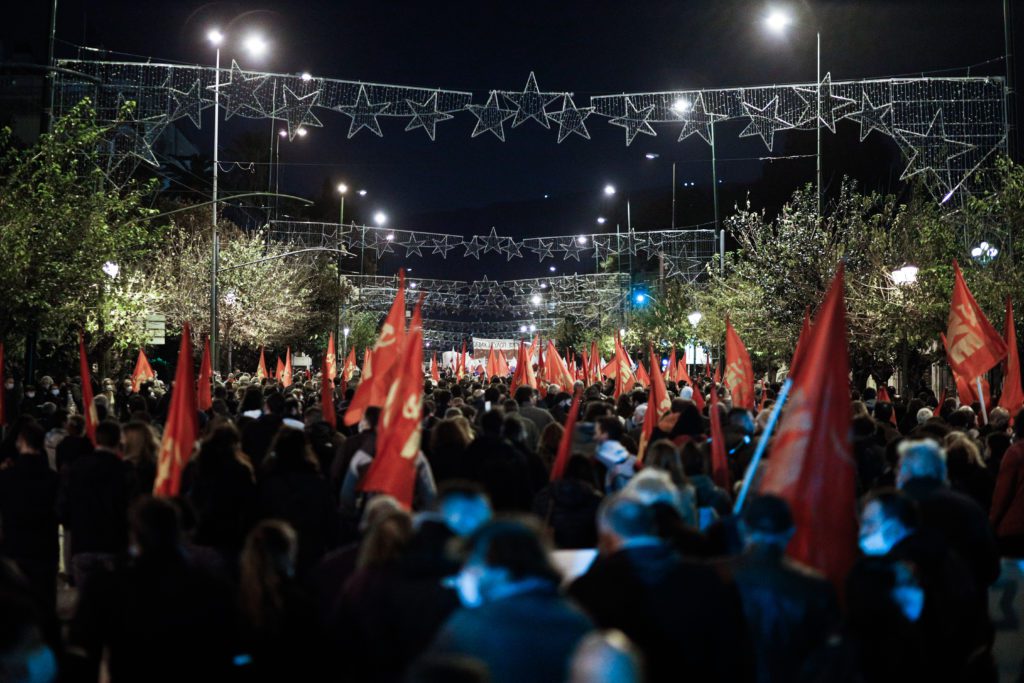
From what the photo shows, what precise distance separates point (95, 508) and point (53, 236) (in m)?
14.1

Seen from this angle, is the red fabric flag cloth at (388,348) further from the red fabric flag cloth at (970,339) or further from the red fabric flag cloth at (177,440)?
the red fabric flag cloth at (970,339)

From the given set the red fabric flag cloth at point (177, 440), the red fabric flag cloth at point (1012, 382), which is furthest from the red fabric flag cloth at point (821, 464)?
the red fabric flag cloth at point (1012, 382)

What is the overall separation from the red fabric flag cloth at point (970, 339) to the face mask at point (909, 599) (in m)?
9.95

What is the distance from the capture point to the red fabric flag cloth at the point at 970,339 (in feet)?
45.9

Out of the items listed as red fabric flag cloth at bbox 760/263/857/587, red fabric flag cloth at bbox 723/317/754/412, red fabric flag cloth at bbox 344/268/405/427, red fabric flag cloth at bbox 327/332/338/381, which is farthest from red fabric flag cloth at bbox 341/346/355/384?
red fabric flag cloth at bbox 760/263/857/587

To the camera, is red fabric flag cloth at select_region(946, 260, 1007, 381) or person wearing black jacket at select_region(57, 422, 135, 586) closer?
person wearing black jacket at select_region(57, 422, 135, 586)

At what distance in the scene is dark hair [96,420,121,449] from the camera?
320 inches

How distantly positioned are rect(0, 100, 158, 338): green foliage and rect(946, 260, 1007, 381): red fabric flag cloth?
1425 cm

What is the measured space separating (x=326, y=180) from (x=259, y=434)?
3616 inches

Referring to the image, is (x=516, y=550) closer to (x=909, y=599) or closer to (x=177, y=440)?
(x=909, y=599)

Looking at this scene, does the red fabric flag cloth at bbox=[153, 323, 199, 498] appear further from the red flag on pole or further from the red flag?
the red flag

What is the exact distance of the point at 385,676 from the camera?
4.49m

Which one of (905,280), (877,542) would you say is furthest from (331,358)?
(877,542)

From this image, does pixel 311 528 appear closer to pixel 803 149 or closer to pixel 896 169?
pixel 896 169
